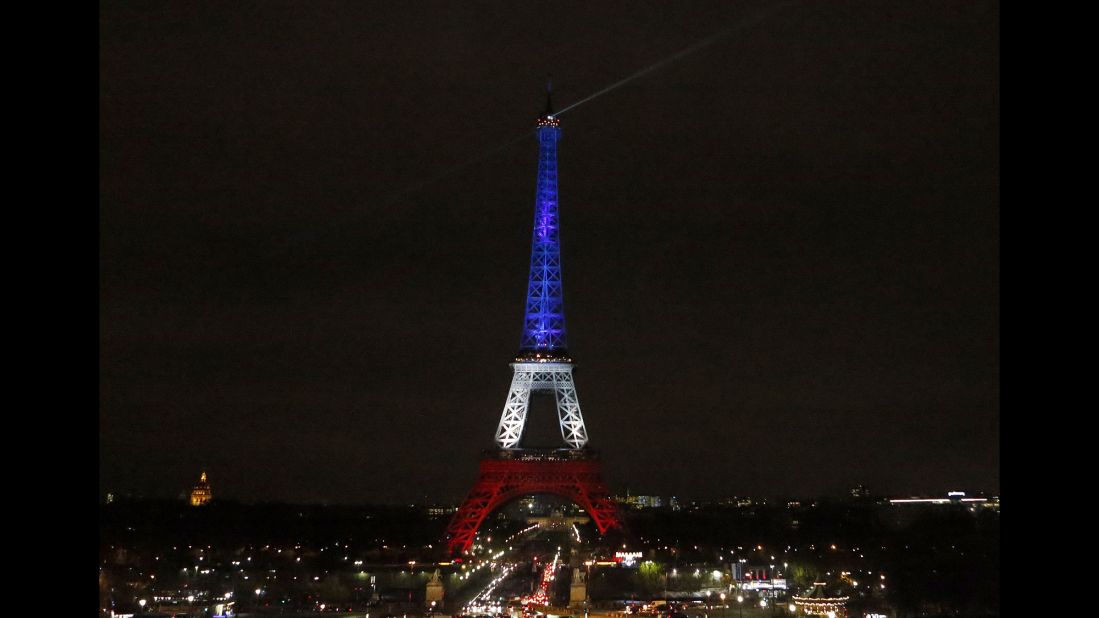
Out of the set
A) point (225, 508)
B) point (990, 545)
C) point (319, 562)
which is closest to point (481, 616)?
point (319, 562)

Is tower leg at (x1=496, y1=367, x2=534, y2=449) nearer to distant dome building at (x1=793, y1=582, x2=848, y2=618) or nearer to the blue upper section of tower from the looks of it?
the blue upper section of tower

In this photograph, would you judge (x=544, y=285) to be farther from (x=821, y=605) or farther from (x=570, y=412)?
(x=821, y=605)

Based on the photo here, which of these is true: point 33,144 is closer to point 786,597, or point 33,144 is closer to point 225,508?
point 786,597

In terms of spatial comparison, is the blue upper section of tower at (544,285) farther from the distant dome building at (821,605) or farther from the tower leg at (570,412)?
the distant dome building at (821,605)

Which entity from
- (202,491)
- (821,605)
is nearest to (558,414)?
(821,605)

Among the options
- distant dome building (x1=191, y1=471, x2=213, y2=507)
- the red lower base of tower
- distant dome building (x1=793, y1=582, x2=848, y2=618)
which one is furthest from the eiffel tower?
distant dome building (x1=191, y1=471, x2=213, y2=507)

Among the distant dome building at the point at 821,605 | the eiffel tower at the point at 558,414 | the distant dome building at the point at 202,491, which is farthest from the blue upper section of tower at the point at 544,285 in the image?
the distant dome building at the point at 202,491
